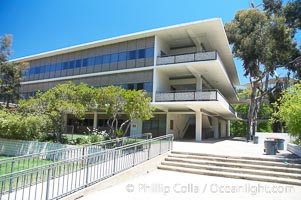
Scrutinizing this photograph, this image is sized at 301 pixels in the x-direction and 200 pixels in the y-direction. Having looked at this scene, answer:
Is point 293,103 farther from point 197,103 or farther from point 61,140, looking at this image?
point 61,140

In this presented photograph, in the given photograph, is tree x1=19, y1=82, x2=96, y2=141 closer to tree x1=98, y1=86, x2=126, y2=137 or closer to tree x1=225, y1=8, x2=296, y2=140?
tree x1=98, y1=86, x2=126, y2=137

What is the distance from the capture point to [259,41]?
2631 cm

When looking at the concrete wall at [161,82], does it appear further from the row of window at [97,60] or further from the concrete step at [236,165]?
the concrete step at [236,165]

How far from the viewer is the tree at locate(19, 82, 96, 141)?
15055mm

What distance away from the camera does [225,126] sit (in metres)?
43.9

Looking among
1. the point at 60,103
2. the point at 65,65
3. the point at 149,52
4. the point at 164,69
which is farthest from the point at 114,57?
the point at 60,103

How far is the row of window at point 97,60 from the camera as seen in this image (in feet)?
73.3

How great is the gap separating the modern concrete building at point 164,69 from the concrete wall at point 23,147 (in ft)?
32.2

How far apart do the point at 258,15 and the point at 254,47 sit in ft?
15.4

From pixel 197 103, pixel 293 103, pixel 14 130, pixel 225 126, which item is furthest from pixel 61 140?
pixel 225 126

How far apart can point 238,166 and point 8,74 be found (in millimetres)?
26885

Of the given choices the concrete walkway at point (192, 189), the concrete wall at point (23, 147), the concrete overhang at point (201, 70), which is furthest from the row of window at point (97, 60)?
the concrete walkway at point (192, 189)

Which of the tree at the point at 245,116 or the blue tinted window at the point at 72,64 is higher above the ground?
the blue tinted window at the point at 72,64

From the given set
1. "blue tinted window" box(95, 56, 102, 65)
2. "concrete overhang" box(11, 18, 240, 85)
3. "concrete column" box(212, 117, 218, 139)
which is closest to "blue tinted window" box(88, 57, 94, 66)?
"blue tinted window" box(95, 56, 102, 65)
